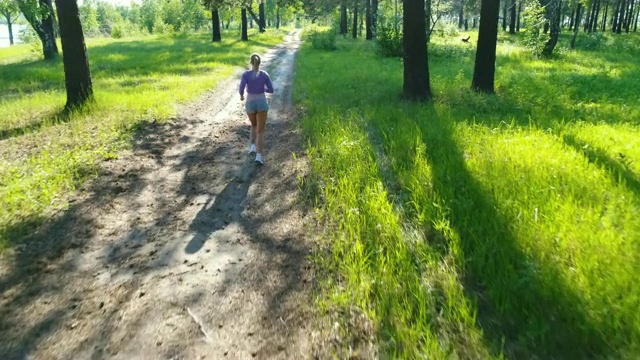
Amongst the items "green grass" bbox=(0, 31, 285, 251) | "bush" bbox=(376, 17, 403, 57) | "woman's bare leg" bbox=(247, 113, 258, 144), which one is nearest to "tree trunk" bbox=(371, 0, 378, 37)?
"bush" bbox=(376, 17, 403, 57)

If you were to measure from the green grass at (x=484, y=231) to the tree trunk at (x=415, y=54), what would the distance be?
2.17 meters

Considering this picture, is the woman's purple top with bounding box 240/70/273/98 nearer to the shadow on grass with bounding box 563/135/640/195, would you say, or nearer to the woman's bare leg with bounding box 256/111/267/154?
the woman's bare leg with bounding box 256/111/267/154

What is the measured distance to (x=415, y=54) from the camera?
35.9 feet

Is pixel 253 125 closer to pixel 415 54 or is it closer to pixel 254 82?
pixel 254 82

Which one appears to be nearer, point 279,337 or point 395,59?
point 279,337

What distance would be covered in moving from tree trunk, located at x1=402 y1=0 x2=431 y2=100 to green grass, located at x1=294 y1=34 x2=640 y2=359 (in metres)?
2.17

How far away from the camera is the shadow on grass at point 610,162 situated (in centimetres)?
495

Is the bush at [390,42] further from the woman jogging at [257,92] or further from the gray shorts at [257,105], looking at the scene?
the gray shorts at [257,105]

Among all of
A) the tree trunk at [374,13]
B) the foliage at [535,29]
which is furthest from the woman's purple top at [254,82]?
the tree trunk at [374,13]

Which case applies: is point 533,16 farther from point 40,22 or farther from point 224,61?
point 40,22

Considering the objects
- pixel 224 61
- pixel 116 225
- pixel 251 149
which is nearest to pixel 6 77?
pixel 224 61

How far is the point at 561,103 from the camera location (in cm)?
1005

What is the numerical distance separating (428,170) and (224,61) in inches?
786

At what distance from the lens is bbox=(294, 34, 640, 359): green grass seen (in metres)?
3.05
